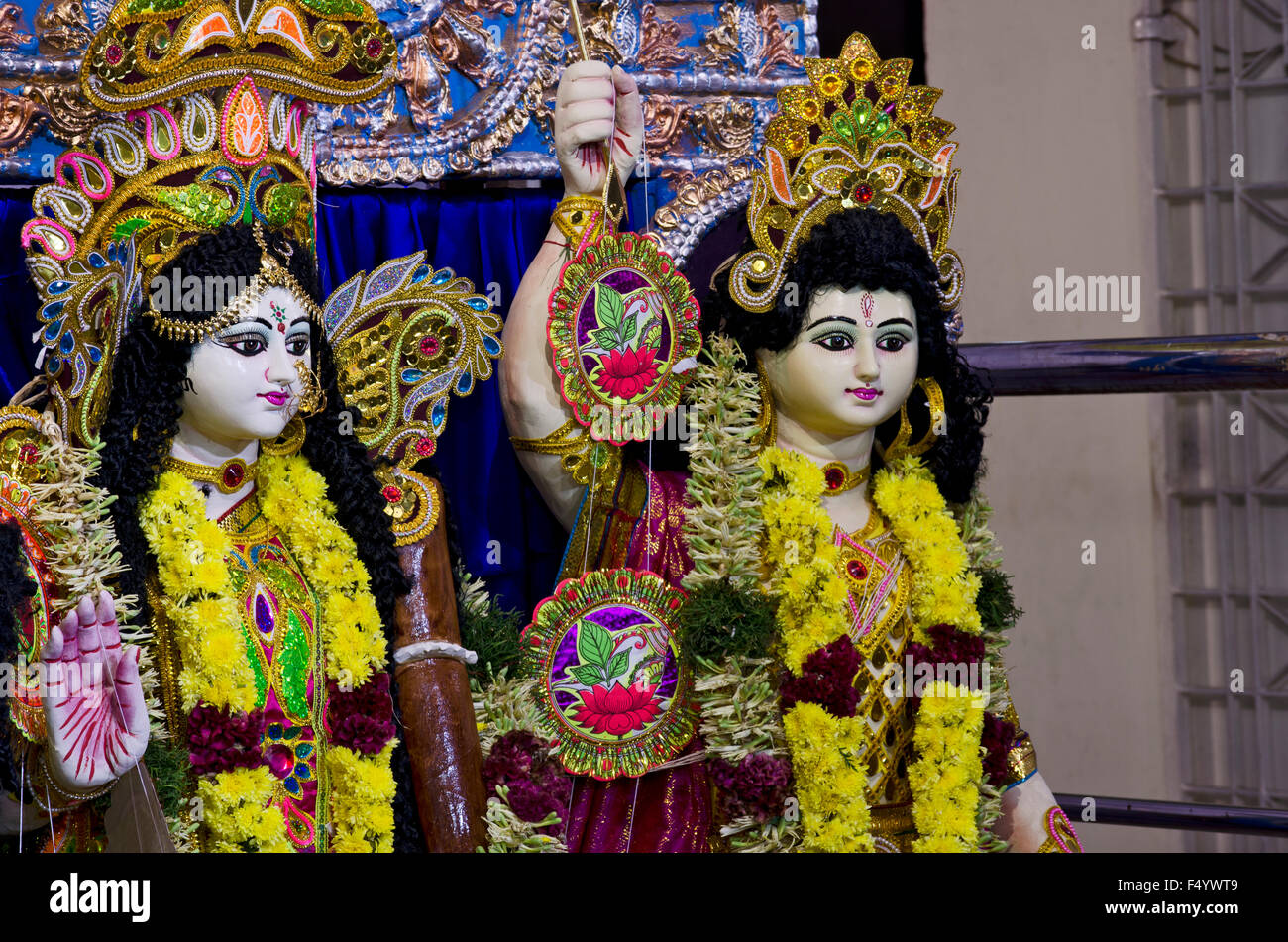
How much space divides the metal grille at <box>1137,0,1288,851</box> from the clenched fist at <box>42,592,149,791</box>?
380cm

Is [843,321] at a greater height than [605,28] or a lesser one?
lesser

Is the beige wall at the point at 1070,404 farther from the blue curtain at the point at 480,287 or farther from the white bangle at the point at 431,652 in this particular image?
the white bangle at the point at 431,652

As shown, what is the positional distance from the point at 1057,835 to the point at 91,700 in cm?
198

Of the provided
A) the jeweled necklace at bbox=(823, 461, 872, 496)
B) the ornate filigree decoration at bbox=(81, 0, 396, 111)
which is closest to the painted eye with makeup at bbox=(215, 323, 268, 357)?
the ornate filigree decoration at bbox=(81, 0, 396, 111)

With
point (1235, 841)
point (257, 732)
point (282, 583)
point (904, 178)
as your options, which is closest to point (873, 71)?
point (904, 178)

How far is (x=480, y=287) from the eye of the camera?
4098 millimetres

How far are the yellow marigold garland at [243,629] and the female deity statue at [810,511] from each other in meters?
0.46

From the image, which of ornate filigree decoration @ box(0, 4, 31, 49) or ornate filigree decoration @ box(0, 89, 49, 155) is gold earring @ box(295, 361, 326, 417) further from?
ornate filigree decoration @ box(0, 4, 31, 49)

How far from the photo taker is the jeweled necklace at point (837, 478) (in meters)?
3.67

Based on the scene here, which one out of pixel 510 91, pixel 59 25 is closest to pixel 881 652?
pixel 510 91

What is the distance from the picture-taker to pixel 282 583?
3.34 metres

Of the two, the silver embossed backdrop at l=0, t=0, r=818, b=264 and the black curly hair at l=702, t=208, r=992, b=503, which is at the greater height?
the silver embossed backdrop at l=0, t=0, r=818, b=264

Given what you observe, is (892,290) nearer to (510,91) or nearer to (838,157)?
(838,157)

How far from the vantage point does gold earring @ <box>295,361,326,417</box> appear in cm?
328
